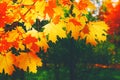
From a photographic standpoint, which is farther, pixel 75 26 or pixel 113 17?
pixel 113 17

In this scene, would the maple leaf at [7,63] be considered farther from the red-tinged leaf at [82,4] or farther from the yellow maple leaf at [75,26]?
the red-tinged leaf at [82,4]

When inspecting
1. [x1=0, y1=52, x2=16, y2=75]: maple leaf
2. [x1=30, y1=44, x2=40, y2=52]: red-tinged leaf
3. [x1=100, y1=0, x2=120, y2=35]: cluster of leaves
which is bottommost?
[x1=0, y1=52, x2=16, y2=75]: maple leaf

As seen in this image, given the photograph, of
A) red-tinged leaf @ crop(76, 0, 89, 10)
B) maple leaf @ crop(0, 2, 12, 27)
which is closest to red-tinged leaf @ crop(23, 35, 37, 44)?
maple leaf @ crop(0, 2, 12, 27)

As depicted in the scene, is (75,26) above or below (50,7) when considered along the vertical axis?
below

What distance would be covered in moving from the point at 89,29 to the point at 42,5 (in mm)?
589

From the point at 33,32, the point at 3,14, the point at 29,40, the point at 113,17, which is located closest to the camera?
the point at 3,14

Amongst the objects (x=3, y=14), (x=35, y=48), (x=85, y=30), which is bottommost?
(x=35, y=48)

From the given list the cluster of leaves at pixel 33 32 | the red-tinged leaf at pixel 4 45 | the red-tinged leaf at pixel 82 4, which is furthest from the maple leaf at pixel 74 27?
the red-tinged leaf at pixel 4 45

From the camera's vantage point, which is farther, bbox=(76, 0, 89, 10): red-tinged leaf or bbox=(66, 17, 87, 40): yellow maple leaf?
bbox=(76, 0, 89, 10): red-tinged leaf

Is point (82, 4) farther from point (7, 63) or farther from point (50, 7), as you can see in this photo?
point (7, 63)

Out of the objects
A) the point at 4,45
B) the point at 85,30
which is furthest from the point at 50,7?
the point at 4,45

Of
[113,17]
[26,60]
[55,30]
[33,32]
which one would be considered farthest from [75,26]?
[113,17]

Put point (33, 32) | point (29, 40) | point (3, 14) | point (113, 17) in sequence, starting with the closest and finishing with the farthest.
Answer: point (3, 14)
point (29, 40)
point (33, 32)
point (113, 17)

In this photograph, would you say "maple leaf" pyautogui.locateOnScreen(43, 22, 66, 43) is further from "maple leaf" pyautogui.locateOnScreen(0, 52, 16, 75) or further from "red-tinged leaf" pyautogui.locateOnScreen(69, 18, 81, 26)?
"maple leaf" pyautogui.locateOnScreen(0, 52, 16, 75)
